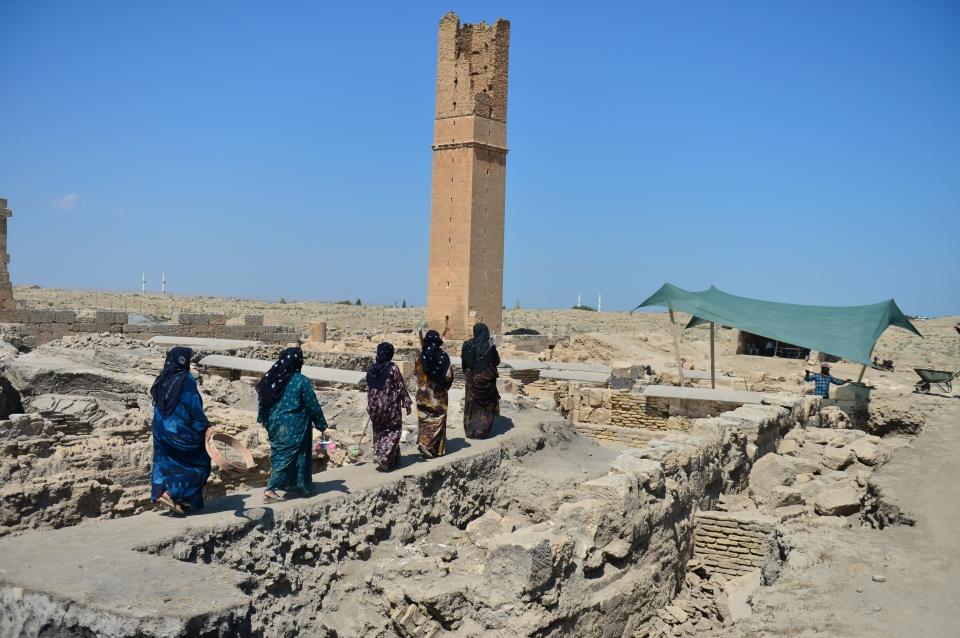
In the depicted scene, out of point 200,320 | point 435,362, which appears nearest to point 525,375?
point 435,362

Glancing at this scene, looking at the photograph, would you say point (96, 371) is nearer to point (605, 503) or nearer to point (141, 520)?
point (141, 520)

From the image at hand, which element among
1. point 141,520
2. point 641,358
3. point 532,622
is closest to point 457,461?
point 532,622

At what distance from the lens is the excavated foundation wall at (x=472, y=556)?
14.8 ft

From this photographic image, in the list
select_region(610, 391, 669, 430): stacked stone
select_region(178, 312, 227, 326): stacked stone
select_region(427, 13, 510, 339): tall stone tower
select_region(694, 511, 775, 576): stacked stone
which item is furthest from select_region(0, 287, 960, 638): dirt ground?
select_region(427, 13, 510, 339): tall stone tower

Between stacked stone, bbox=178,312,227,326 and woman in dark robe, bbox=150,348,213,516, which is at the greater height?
stacked stone, bbox=178,312,227,326

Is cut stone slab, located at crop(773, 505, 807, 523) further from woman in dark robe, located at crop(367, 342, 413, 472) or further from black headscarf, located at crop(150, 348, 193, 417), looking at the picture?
black headscarf, located at crop(150, 348, 193, 417)

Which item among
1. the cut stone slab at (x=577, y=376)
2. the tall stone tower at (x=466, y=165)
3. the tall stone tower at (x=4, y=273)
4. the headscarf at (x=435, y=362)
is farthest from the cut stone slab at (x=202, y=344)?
the tall stone tower at (x=466, y=165)

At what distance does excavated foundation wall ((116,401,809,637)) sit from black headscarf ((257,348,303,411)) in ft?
2.71

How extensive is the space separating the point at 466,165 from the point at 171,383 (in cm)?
2363

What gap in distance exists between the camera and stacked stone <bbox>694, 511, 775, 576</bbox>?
687cm

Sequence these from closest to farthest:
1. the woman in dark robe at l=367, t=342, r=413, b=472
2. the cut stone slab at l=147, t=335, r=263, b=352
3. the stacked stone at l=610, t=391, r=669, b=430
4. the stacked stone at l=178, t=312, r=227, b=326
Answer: the woman in dark robe at l=367, t=342, r=413, b=472 → the stacked stone at l=610, t=391, r=669, b=430 → the cut stone slab at l=147, t=335, r=263, b=352 → the stacked stone at l=178, t=312, r=227, b=326

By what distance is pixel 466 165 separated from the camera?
27562mm

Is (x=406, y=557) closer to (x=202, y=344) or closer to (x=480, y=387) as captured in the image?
(x=480, y=387)

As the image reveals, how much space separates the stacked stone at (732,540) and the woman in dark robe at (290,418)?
387 cm
